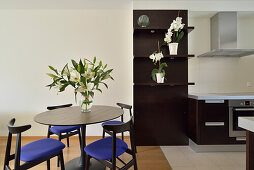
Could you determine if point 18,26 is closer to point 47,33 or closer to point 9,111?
point 47,33

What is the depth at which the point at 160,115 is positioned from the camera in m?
2.41

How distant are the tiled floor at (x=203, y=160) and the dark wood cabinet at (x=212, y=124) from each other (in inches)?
7.7

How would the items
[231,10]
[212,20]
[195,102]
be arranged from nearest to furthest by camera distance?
1. [195,102]
2. [231,10]
3. [212,20]

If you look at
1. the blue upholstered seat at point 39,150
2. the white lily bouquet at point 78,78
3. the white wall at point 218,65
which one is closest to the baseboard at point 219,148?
the white wall at point 218,65

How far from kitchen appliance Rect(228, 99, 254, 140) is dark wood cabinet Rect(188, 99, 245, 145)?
0.06 meters

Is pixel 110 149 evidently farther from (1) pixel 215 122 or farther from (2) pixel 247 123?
(1) pixel 215 122

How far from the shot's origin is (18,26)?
2.64 metres

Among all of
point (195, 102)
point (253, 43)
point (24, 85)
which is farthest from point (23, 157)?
point (253, 43)

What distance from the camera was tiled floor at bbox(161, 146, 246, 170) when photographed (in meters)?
1.83

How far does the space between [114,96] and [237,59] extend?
2679 millimetres

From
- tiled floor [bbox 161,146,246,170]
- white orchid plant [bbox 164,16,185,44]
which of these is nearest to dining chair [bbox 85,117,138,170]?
tiled floor [bbox 161,146,246,170]

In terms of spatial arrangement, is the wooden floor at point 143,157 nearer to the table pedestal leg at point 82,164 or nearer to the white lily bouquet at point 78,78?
the table pedestal leg at point 82,164

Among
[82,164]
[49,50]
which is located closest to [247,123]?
[82,164]

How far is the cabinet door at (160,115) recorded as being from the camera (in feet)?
7.89
